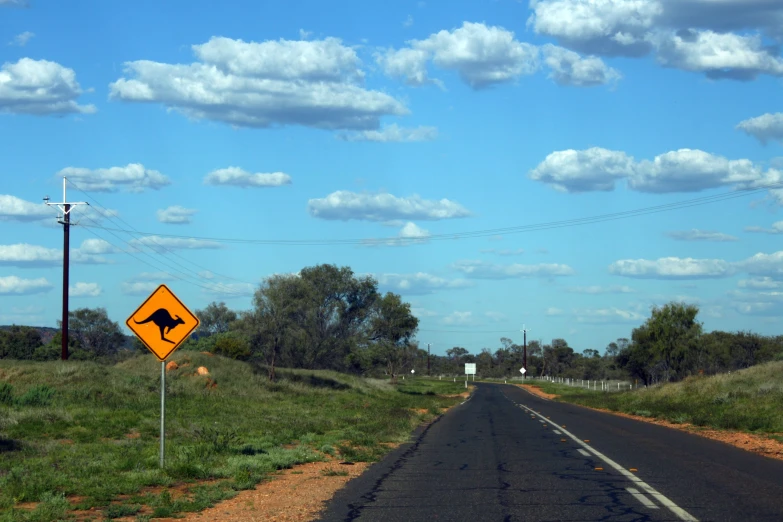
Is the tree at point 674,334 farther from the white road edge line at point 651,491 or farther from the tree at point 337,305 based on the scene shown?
the white road edge line at point 651,491

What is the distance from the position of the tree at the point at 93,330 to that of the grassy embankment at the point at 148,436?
54664 millimetres

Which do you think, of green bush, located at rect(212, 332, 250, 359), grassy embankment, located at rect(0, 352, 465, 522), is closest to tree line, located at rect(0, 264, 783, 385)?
green bush, located at rect(212, 332, 250, 359)

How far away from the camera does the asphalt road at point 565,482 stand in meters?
10.1

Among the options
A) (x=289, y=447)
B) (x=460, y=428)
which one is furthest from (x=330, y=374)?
(x=289, y=447)

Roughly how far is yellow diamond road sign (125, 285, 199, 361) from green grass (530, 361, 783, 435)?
663 inches

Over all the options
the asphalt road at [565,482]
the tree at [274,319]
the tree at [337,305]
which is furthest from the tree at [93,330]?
the asphalt road at [565,482]

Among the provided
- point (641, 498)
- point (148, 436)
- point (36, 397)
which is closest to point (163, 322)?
A: point (148, 436)

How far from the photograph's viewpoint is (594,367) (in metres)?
157

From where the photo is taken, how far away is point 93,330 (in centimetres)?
9388

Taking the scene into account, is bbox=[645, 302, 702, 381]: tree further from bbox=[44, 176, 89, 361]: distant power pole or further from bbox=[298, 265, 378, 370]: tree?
bbox=[44, 176, 89, 361]: distant power pole

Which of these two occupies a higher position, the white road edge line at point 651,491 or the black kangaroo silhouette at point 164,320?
the black kangaroo silhouette at point 164,320

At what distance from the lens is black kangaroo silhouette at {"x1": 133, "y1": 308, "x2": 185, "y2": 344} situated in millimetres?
13922

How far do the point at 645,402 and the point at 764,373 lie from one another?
594 cm

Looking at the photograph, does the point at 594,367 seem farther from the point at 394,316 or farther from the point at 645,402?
the point at 645,402
